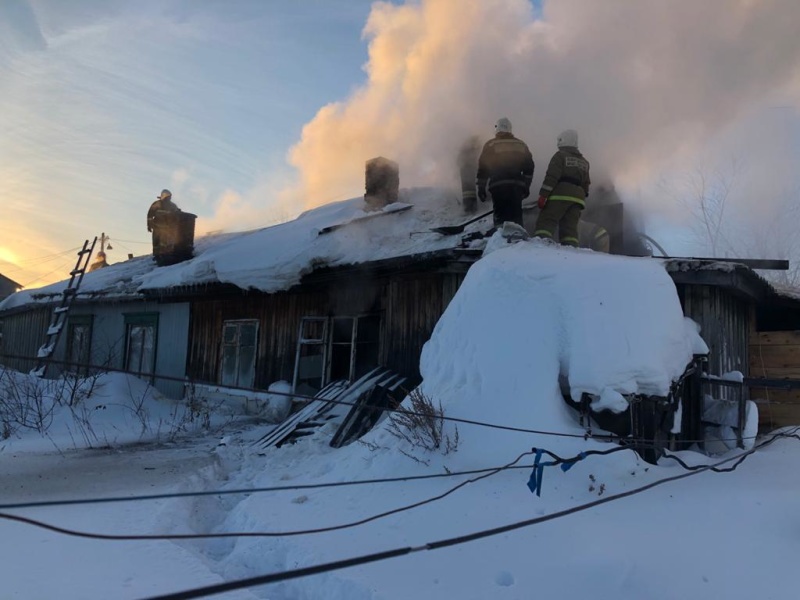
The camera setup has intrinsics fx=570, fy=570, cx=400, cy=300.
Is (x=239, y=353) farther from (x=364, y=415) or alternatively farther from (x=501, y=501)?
(x=501, y=501)

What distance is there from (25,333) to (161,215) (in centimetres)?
933

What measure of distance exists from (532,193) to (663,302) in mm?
6000

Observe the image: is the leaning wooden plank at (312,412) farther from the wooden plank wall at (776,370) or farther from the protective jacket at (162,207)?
the protective jacket at (162,207)

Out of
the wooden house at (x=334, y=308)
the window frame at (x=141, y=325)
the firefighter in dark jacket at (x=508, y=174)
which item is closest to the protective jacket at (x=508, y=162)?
the firefighter in dark jacket at (x=508, y=174)

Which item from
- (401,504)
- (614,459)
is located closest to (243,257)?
(401,504)

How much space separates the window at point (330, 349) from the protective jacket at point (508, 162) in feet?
10.5

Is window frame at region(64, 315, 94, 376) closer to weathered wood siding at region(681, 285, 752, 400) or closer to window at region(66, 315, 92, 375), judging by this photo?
window at region(66, 315, 92, 375)

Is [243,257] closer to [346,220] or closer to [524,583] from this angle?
[346,220]

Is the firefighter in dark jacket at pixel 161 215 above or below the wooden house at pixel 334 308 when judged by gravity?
above

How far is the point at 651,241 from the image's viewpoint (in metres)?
10.9

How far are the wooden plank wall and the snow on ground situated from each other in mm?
1713

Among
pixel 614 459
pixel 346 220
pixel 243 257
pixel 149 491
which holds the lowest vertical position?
pixel 149 491

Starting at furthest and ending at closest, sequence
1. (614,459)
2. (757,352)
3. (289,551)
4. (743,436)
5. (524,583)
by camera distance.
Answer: (757,352)
(743,436)
(614,459)
(289,551)
(524,583)

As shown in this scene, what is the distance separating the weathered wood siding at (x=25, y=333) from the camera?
19.4 m
